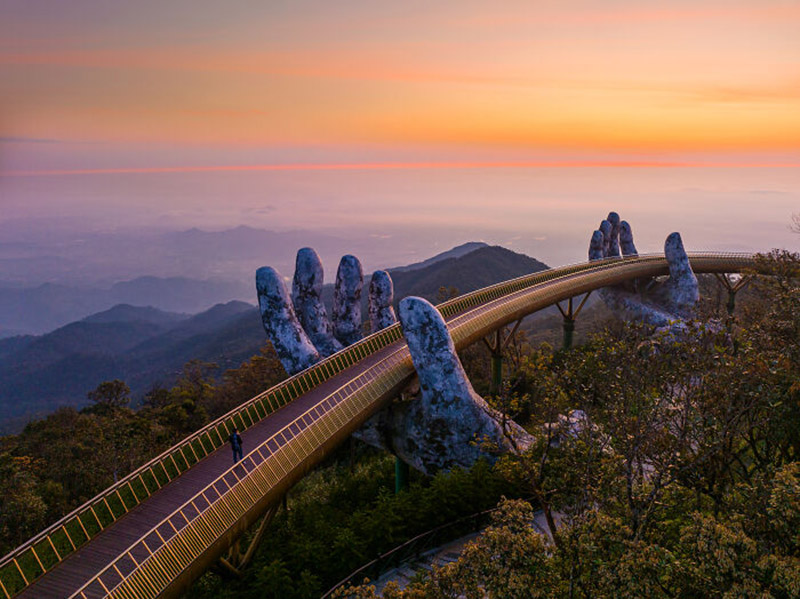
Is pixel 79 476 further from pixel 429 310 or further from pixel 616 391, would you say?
pixel 616 391

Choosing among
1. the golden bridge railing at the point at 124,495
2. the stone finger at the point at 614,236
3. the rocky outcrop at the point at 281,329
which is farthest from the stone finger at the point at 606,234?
the golden bridge railing at the point at 124,495

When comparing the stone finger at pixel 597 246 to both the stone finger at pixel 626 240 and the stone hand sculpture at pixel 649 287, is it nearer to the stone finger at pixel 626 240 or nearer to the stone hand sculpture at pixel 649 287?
the stone hand sculpture at pixel 649 287

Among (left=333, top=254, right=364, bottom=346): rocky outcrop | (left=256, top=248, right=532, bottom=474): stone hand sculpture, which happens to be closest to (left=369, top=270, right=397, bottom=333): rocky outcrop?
(left=333, top=254, right=364, bottom=346): rocky outcrop

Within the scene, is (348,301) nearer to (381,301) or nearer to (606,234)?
(381,301)

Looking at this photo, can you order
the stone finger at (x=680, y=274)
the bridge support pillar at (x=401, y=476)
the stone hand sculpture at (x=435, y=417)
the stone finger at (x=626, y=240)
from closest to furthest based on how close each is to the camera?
the stone hand sculpture at (x=435, y=417) → the bridge support pillar at (x=401, y=476) → the stone finger at (x=680, y=274) → the stone finger at (x=626, y=240)

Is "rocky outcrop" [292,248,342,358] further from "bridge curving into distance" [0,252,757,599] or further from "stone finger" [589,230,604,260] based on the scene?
"stone finger" [589,230,604,260]
